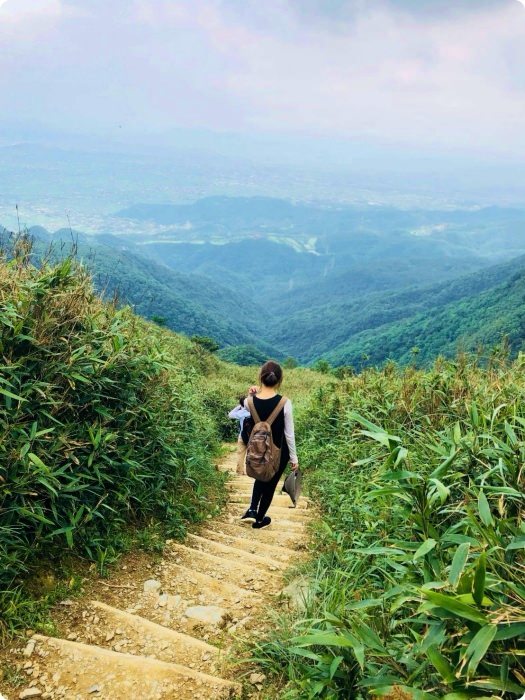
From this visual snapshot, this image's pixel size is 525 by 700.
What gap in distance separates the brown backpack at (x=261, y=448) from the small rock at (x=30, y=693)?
2197mm

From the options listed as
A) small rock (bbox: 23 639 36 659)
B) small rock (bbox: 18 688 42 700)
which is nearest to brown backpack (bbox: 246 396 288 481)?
small rock (bbox: 23 639 36 659)

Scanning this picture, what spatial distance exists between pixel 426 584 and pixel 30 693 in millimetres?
1953

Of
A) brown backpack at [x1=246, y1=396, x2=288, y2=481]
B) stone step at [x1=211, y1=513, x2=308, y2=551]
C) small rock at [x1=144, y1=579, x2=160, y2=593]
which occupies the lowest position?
stone step at [x1=211, y1=513, x2=308, y2=551]

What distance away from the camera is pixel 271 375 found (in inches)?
160

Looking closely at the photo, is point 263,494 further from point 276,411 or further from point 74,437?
point 74,437

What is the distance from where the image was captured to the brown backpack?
160 inches

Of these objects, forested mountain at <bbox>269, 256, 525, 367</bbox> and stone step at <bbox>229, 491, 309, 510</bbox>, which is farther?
forested mountain at <bbox>269, 256, 525, 367</bbox>

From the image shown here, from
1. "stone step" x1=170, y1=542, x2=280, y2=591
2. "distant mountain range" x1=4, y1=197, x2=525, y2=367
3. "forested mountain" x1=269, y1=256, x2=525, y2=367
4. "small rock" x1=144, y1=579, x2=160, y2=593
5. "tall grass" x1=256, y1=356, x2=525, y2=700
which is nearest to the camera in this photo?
"tall grass" x1=256, y1=356, x2=525, y2=700

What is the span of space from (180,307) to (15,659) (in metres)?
78.5

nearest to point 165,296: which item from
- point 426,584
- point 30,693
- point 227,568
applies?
point 227,568

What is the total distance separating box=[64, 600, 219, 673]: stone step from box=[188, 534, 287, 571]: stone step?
1.09 metres

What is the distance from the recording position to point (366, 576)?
2984mm

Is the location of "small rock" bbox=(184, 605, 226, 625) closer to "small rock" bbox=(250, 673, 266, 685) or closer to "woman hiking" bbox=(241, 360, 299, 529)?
"small rock" bbox=(250, 673, 266, 685)

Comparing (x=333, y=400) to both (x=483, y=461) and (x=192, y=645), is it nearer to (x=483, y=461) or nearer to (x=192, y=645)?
(x=483, y=461)
